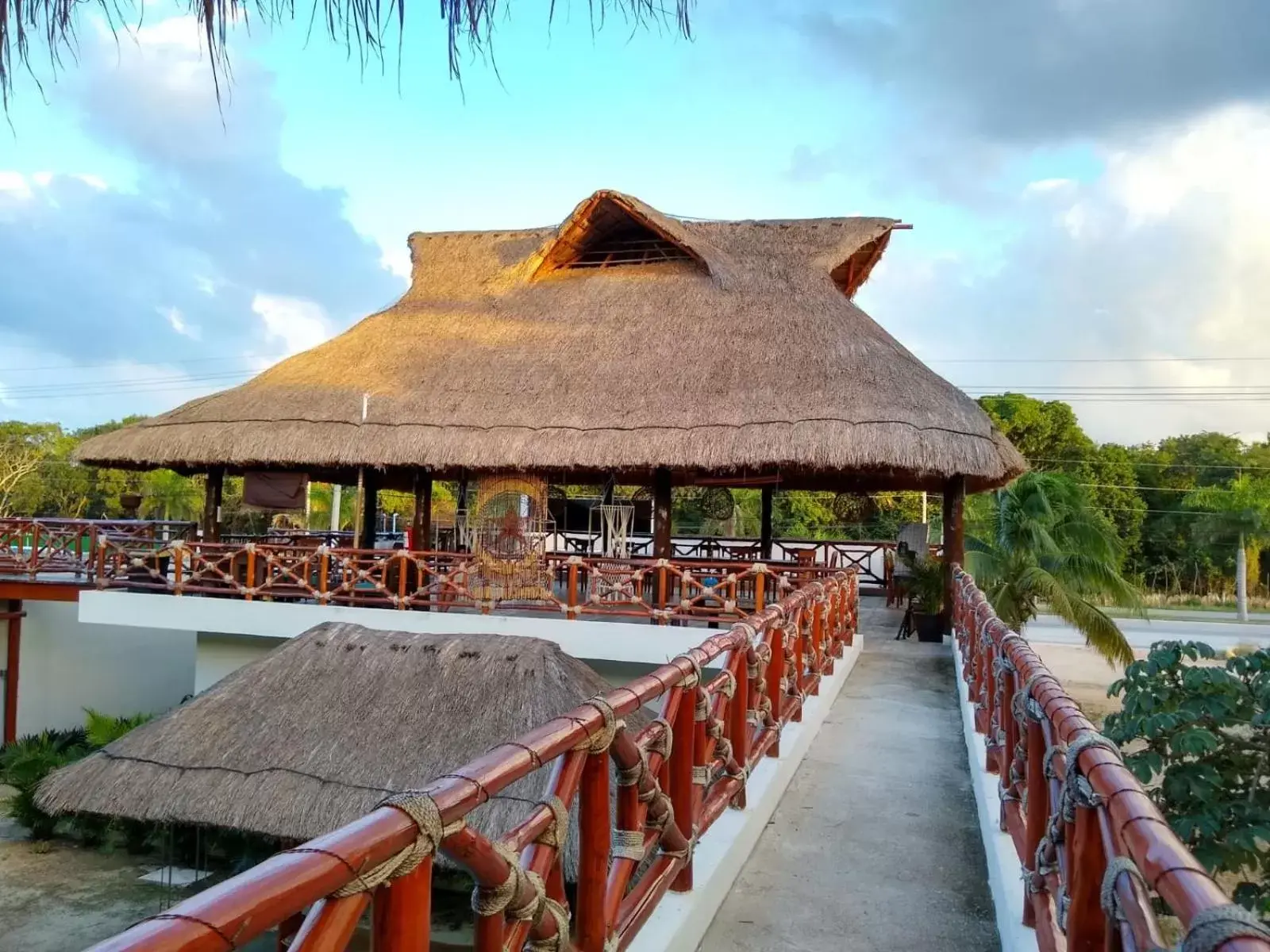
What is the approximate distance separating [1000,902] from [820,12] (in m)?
2.60

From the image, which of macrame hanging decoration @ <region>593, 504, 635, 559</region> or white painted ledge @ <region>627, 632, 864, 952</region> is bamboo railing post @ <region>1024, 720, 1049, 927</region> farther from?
macrame hanging decoration @ <region>593, 504, 635, 559</region>

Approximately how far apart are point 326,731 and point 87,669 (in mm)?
7728

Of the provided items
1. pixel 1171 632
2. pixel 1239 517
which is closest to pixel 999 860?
pixel 1171 632

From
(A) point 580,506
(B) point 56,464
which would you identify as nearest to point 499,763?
(A) point 580,506

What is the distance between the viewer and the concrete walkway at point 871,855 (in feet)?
9.52

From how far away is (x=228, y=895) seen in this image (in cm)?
96

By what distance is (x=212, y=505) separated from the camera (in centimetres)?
1130

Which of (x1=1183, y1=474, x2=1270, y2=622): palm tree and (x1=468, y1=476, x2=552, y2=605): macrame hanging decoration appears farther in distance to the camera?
(x1=1183, y1=474, x2=1270, y2=622): palm tree

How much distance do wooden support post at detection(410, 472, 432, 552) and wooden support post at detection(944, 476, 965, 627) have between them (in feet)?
20.0

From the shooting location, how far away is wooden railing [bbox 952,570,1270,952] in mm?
1064

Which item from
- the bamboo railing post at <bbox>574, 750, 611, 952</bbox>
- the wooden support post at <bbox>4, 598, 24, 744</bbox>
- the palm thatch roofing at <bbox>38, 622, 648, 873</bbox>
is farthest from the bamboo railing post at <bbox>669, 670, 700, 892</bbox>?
the wooden support post at <bbox>4, 598, 24, 744</bbox>

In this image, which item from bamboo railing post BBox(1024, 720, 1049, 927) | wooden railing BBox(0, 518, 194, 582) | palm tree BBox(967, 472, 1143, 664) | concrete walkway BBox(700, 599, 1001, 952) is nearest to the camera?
bamboo railing post BBox(1024, 720, 1049, 927)

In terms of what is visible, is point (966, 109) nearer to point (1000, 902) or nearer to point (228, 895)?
point (1000, 902)

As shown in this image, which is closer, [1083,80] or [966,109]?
[966,109]
